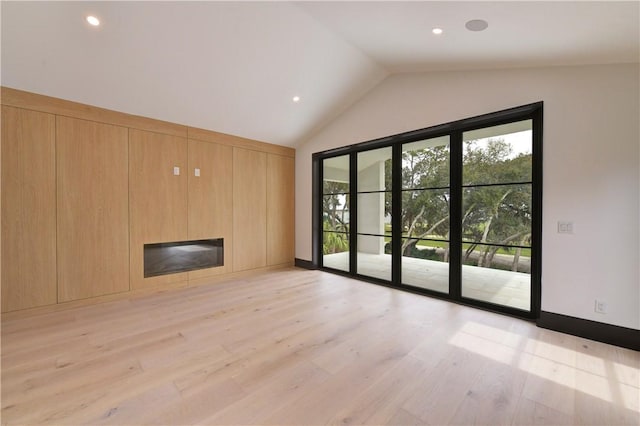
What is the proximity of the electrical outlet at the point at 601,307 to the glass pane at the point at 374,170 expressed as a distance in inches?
111

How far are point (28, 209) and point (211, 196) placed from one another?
227cm

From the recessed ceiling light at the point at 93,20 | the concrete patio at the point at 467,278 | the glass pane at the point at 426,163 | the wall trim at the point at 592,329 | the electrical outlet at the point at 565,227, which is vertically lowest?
the wall trim at the point at 592,329

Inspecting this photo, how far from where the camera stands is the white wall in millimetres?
2650

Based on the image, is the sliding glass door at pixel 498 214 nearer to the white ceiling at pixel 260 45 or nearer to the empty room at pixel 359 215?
the empty room at pixel 359 215

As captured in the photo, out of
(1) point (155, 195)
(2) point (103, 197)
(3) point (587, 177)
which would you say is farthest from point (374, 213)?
(2) point (103, 197)

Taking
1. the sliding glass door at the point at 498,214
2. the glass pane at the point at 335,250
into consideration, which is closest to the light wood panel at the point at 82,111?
the glass pane at the point at 335,250

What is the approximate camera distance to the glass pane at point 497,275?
340 centimetres

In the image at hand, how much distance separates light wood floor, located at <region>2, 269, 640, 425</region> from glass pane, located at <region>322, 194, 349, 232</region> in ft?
7.31

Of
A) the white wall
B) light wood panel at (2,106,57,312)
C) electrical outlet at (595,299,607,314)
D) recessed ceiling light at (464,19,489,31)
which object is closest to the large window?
the white wall

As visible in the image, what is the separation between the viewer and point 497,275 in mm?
3617

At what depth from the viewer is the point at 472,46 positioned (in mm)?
2990

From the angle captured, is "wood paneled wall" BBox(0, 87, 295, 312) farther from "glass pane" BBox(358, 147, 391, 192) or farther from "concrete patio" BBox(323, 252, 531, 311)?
"concrete patio" BBox(323, 252, 531, 311)

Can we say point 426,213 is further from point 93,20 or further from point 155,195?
point 93,20

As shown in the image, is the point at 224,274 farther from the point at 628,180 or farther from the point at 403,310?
the point at 628,180
